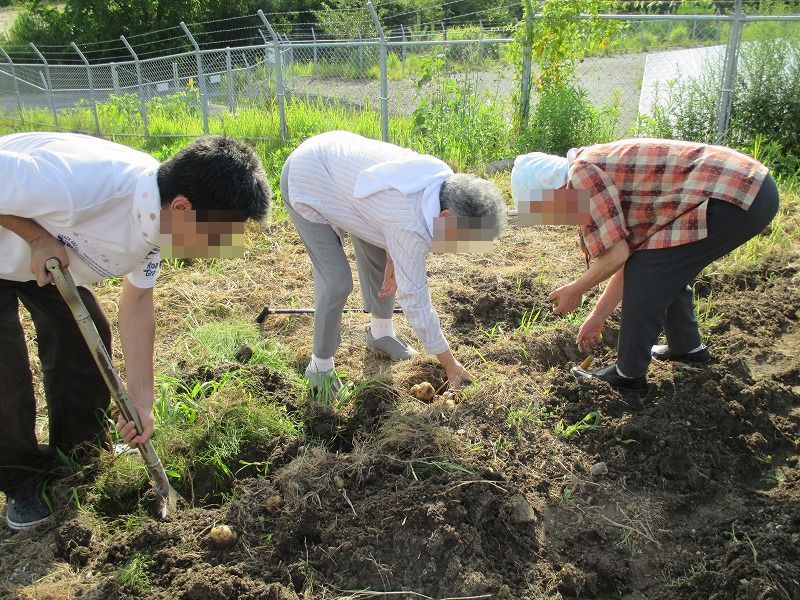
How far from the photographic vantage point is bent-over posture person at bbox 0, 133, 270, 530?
2281 millimetres

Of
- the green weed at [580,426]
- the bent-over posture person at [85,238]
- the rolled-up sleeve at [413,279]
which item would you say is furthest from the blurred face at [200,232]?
the green weed at [580,426]

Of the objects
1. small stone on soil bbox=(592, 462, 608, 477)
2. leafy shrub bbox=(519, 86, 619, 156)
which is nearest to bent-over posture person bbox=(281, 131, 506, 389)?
small stone on soil bbox=(592, 462, 608, 477)

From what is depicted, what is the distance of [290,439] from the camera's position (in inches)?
125

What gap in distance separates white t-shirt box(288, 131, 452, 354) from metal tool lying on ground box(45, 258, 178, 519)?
1.14 m

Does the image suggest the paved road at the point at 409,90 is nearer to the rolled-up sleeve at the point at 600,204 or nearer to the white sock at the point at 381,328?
the white sock at the point at 381,328

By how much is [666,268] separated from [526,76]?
17.6 ft

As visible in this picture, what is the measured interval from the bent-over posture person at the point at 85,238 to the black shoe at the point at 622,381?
2.04m

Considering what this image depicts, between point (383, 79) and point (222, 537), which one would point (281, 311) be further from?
point (383, 79)

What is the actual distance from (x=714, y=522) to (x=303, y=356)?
2.23 metres

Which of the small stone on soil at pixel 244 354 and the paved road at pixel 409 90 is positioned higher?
the paved road at pixel 409 90

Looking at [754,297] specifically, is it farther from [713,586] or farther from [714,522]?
[713,586]

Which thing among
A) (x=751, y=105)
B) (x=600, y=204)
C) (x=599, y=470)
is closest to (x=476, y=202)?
(x=600, y=204)

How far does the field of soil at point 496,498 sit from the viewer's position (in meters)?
2.50

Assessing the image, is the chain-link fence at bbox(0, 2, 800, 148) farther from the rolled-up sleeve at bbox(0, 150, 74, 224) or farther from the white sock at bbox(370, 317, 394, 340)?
the rolled-up sleeve at bbox(0, 150, 74, 224)
